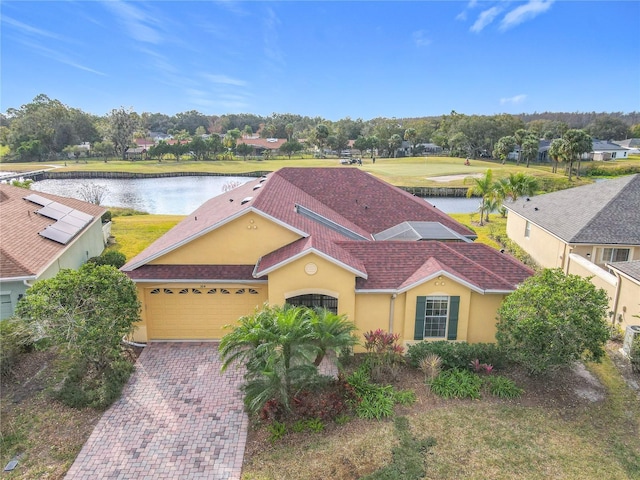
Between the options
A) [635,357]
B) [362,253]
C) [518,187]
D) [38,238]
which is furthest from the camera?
[518,187]

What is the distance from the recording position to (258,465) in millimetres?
9992

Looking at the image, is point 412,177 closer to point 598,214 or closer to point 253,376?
point 598,214

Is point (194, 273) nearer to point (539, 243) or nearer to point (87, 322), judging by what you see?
point (87, 322)

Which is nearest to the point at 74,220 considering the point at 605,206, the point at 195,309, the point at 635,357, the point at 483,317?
the point at 195,309

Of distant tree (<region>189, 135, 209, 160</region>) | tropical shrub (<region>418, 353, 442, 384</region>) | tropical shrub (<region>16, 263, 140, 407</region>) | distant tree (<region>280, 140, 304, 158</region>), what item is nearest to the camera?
tropical shrub (<region>16, 263, 140, 407</region>)

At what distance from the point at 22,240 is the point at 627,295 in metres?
25.0

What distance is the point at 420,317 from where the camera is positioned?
14.9m

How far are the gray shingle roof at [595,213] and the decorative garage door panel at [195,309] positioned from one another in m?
17.6

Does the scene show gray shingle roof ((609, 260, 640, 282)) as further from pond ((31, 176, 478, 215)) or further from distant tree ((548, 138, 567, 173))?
distant tree ((548, 138, 567, 173))

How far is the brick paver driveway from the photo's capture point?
32.8 feet

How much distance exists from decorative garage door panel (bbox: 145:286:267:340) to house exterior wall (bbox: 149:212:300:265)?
1.16 m

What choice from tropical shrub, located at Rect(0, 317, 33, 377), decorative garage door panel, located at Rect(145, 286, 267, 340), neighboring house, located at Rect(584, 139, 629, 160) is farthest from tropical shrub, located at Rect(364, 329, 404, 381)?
neighboring house, located at Rect(584, 139, 629, 160)

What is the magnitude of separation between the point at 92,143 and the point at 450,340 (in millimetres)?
131408

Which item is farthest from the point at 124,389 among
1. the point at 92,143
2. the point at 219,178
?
the point at 92,143
